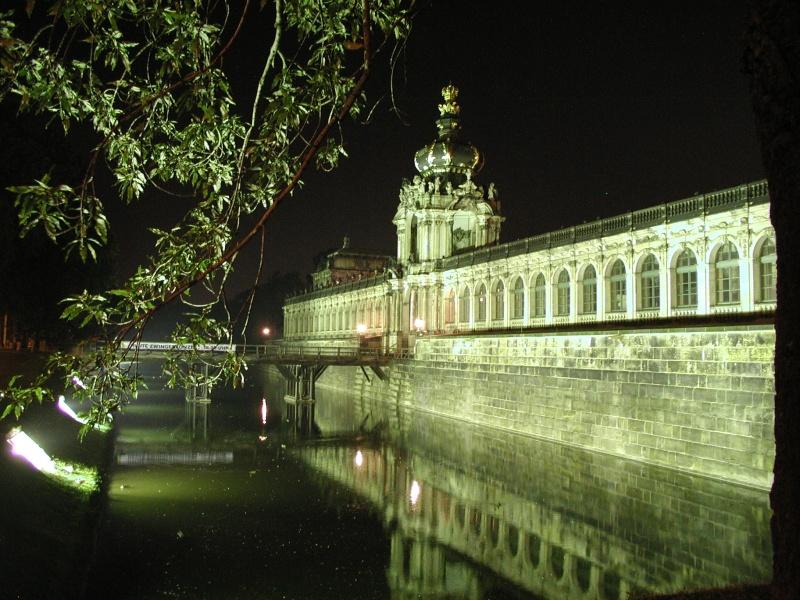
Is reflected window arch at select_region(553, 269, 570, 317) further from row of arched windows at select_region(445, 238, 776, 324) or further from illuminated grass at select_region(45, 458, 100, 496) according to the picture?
illuminated grass at select_region(45, 458, 100, 496)

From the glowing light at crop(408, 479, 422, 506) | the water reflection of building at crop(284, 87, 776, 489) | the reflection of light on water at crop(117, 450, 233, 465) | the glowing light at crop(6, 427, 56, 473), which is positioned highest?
the water reflection of building at crop(284, 87, 776, 489)

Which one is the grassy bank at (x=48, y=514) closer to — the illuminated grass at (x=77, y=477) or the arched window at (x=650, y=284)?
the illuminated grass at (x=77, y=477)

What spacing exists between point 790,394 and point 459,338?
1338 inches

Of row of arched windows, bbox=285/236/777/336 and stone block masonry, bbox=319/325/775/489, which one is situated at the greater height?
row of arched windows, bbox=285/236/777/336

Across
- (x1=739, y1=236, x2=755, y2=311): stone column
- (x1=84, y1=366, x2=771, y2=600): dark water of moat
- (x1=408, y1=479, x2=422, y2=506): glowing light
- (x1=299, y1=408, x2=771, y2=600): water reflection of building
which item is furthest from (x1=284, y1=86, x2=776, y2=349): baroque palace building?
(x1=408, y1=479, x2=422, y2=506): glowing light

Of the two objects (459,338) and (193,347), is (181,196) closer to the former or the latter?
(193,347)

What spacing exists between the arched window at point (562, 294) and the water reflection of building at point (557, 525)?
12.0 metres

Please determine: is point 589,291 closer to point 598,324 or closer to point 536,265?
point 598,324

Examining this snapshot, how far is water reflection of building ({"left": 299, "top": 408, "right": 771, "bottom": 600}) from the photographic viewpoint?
13250 mm

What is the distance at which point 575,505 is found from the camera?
1852cm

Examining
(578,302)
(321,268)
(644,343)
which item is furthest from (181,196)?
(321,268)

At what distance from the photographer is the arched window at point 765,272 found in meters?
→ 24.3

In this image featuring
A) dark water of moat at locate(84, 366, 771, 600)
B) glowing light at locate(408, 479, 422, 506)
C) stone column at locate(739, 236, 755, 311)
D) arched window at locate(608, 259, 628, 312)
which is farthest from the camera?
arched window at locate(608, 259, 628, 312)

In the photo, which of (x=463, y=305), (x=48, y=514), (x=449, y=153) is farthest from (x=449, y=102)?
(x=48, y=514)
